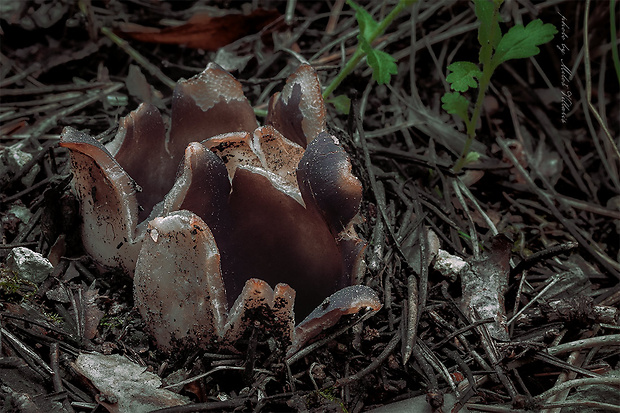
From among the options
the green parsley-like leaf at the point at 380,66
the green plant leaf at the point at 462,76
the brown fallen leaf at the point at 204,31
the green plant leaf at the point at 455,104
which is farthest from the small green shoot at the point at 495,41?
the brown fallen leaf at the point at 204,31

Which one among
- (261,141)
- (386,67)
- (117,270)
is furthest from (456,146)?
(117,270)

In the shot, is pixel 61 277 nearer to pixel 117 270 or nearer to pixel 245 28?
pixel 117 270

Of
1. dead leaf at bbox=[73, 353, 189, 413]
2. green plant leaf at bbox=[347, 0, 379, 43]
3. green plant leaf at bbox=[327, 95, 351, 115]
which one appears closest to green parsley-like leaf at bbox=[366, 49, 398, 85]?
green plant leaf at bbox=[347, 0, 379, 43]

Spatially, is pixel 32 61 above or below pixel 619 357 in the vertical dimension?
above

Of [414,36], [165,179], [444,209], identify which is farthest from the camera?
[414,36]

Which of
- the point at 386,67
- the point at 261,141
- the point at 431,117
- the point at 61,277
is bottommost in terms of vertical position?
the point at 61,277

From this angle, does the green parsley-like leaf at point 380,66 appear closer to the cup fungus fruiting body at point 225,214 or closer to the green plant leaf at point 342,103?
the cup fungus fruiting body at point 225,214

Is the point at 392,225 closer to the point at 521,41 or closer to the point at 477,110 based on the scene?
the point at 477,110

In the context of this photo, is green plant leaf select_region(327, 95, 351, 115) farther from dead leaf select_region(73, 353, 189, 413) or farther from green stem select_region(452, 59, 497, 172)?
dead leaf select_region(73, 353, 189, 413)
